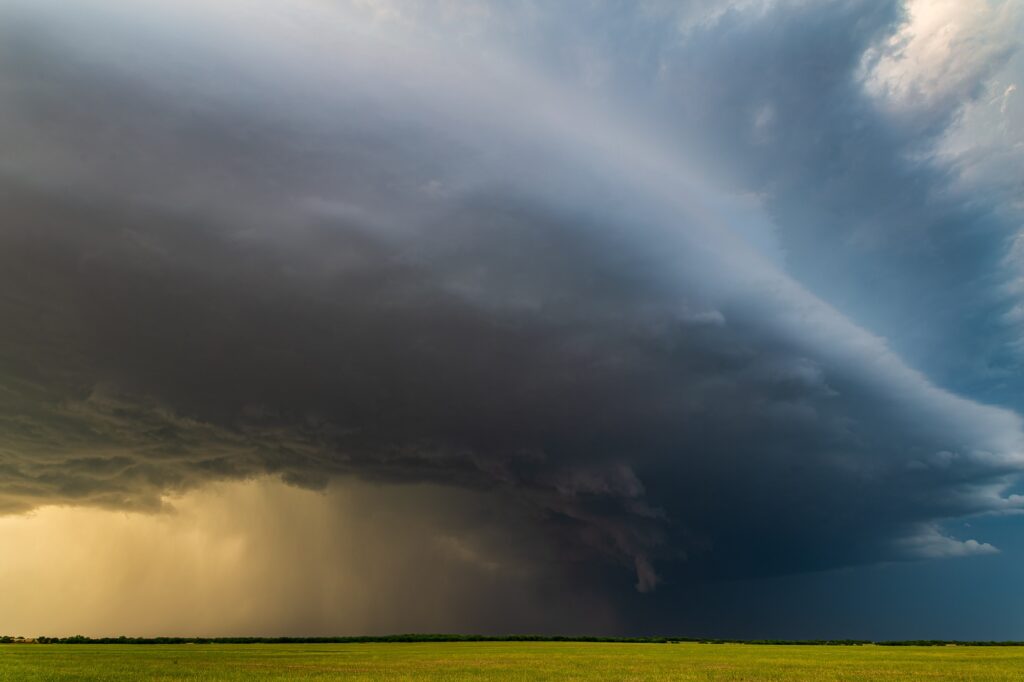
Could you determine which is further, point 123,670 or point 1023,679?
point 123,670

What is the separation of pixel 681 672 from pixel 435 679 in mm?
20175

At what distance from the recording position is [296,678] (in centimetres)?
4912

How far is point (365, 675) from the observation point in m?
51.8

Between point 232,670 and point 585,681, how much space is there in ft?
97.5

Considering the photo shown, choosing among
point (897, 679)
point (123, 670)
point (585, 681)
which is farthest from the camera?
point (123, 670)

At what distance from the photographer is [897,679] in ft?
166

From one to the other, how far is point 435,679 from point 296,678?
10.1 metres

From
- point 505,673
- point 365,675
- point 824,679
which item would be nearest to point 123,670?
point 365,675

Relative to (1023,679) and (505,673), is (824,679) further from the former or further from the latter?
(505,673)

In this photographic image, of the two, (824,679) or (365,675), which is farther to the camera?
(365,675)

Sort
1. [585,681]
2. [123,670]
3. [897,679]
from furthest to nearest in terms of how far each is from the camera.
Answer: [123,670], [897,679], [585,681]

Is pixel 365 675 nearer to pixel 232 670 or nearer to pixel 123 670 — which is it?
pixel 232 670

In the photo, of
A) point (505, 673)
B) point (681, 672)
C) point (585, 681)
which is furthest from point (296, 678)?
point (681, 672)

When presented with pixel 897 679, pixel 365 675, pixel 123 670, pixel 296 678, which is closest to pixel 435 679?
pixel 365 675
